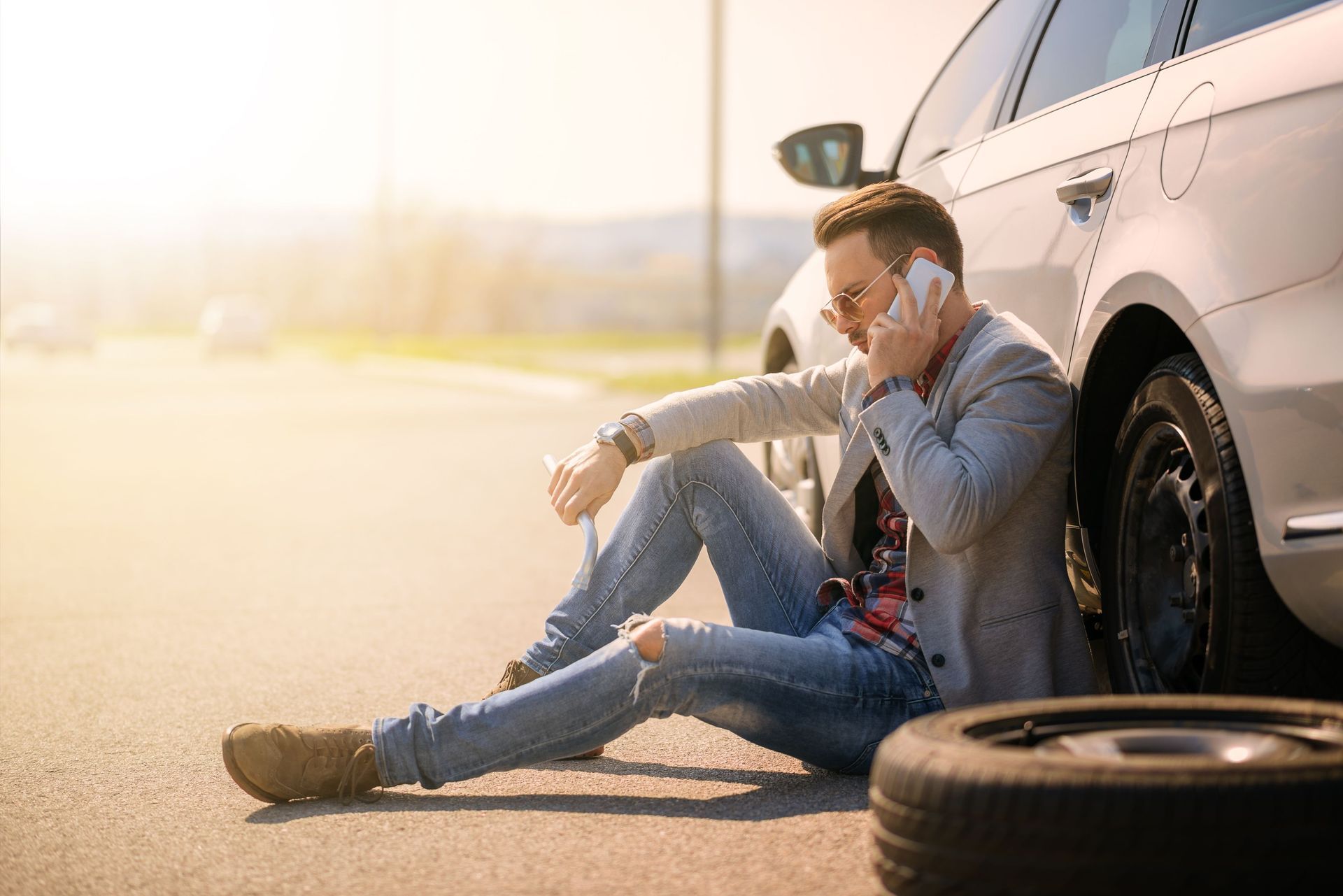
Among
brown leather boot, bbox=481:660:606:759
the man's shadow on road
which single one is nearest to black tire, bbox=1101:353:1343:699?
the man's shadow on road

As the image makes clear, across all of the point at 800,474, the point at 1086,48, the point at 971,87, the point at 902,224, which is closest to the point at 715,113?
the point at 800,474

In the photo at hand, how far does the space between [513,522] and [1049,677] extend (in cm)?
573

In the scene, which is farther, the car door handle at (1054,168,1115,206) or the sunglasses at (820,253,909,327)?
the sunglasses at (820,253,909,327)

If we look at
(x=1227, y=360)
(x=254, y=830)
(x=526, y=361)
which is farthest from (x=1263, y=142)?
(x=526, y=361)

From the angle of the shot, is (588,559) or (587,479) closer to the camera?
(588,559)

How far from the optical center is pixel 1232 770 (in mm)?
1964

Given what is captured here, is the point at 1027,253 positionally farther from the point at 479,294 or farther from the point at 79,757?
the point at 479,294

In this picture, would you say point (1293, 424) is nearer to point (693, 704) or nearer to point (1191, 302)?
point (1191, 302)

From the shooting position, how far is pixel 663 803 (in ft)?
11.0

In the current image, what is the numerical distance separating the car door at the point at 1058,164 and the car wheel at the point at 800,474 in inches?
59.5

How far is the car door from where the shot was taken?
129 inches

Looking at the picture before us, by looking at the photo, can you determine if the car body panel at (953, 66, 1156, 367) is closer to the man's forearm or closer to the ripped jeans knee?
the man's forearm

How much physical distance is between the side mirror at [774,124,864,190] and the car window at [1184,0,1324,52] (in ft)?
7.11

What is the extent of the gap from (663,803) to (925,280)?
1274 millimetres
